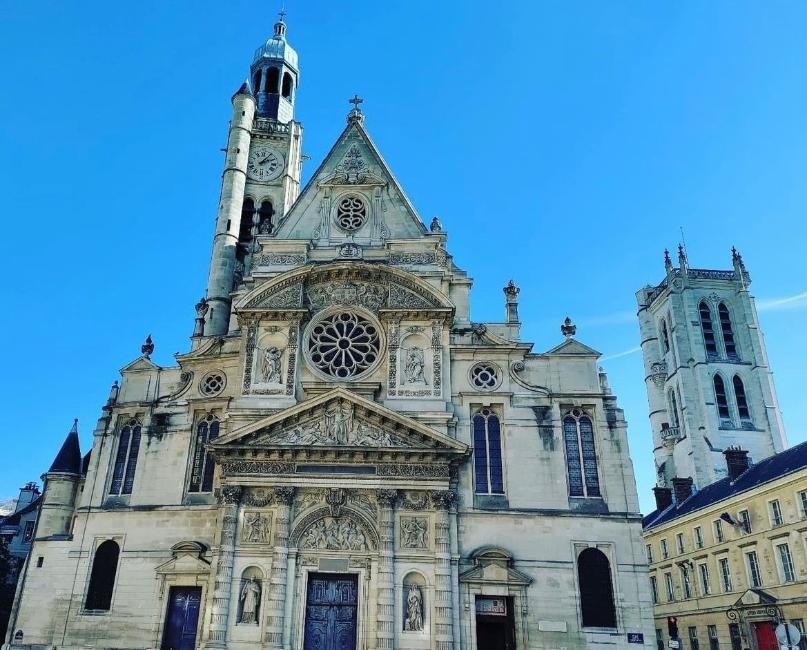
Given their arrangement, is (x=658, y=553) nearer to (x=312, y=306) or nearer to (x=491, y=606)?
(x=491, y=606)

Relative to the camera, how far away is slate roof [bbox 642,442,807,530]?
98.0 feet

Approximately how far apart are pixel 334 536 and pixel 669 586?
2587cm

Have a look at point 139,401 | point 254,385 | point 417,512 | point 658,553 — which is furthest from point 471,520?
point 658,553

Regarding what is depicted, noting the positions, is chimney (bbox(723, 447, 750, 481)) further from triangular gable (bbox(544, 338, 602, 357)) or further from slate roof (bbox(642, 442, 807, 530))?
triangular gable (bbox(544, 338, 602, 357))

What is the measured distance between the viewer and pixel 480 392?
22.3 metres

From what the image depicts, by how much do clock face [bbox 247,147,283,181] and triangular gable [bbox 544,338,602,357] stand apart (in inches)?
643

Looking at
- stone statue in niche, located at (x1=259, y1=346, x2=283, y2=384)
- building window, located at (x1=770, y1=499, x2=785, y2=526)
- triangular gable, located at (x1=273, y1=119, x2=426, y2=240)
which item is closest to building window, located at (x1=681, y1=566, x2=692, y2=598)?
building window, located at (x1=770, y1=499, x2=785, y2=526)

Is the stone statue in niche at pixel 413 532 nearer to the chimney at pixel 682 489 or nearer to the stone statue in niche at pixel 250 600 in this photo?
the stone statue in niche at pixel 250 600

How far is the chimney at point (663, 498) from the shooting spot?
149 feet

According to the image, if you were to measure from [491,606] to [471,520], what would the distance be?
2447 millimetres

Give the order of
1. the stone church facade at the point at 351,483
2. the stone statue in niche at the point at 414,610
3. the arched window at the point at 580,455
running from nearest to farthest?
the stone statue in niche at the point at 414,610 → the stone church facade at the point at 351,483 → the arched window at the point at 580,455

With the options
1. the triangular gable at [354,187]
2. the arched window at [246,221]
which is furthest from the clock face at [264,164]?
the triangular gable at [354,187]

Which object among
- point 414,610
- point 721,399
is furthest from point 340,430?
point 721,399

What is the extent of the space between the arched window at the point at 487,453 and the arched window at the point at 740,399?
40953mm
